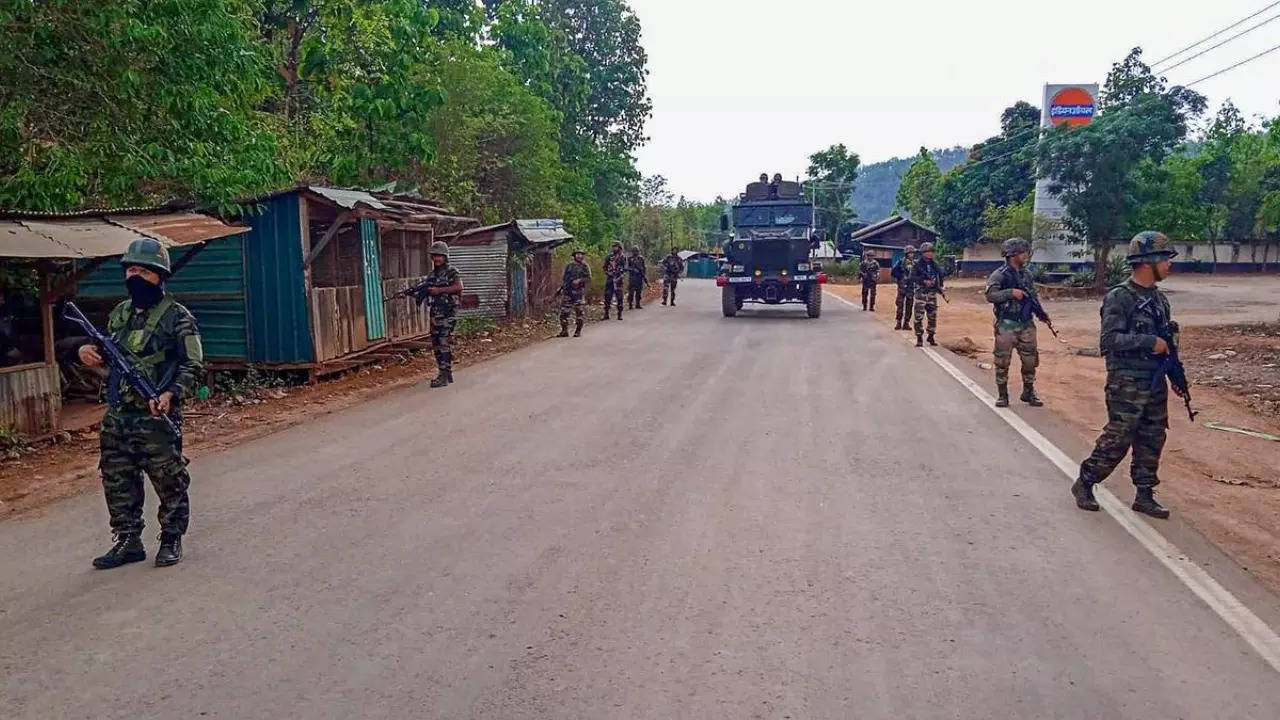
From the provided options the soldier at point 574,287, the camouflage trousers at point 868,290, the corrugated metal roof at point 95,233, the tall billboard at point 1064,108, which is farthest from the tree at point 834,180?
the corrugated metal roof at point 95,233

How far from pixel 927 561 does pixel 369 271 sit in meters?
11.4

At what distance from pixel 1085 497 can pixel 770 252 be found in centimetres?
1703

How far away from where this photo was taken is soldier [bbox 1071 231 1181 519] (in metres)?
6.27

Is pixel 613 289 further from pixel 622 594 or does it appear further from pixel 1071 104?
pixel 1071 104

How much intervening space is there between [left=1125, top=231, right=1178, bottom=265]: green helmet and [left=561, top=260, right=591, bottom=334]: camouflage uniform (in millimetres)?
12691

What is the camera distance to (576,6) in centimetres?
3753

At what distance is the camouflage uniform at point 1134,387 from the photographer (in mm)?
6277

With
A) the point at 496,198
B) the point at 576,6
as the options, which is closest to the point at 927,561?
the point at 496,198

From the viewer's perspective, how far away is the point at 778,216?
945 inches

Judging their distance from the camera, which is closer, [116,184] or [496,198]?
[116,184]

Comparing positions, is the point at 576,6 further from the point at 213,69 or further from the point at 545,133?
the point at 213,69

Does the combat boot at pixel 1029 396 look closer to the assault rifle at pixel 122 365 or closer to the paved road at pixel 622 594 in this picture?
the paved road at pixel 622 594

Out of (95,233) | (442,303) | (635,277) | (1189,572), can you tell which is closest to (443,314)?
(442,303)

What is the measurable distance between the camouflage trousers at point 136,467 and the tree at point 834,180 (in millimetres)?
69816
